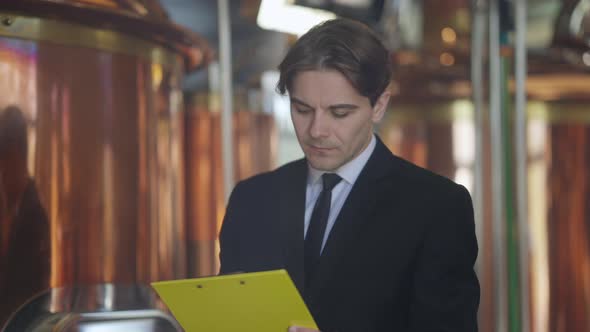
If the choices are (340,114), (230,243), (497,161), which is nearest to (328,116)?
(340,114)

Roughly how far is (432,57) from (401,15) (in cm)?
64

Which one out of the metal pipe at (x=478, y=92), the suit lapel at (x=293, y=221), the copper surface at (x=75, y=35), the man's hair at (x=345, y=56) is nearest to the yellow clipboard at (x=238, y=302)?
the suit lapel at (x=293, y=221)

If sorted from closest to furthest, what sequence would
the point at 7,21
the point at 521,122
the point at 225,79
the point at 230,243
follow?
the point at 230,243, the point at 7,21, the point at 225,79, the point at 521,122

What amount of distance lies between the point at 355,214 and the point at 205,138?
396 centimetres

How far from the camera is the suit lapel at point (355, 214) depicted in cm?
183

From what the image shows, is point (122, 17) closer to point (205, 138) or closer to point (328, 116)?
point (328, 116)

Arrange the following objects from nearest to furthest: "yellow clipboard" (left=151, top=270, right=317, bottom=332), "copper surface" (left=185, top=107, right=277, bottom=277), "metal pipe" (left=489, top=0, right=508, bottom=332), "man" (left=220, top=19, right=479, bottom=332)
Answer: "yellow clipboard" (left=151, top=270, right=317, bottom=332) → "man" (left=220, top=19, right=479, bottom=332) → "metal pipe" (left=489, top=0, right=508, bottom=332) → "copper surface" (left=185, top=107, right=277, bottom=277)

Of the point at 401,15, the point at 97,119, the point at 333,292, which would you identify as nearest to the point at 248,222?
the point at 333,292

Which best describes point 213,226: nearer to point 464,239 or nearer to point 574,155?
point 574,155

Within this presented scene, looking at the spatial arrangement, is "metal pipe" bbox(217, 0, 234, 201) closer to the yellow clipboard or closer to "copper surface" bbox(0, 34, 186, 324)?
"copper surface" bbox(0, 34, 186, 324)

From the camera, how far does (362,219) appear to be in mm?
1846

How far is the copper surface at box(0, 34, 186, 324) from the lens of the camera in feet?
8.47

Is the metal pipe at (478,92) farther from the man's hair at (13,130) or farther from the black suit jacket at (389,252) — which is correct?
the black suit jacket at (389,252)

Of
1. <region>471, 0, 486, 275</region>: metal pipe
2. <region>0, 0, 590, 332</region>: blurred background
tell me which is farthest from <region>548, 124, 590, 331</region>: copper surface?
<region>471, 0, 486, 275</region>: metal pipe
